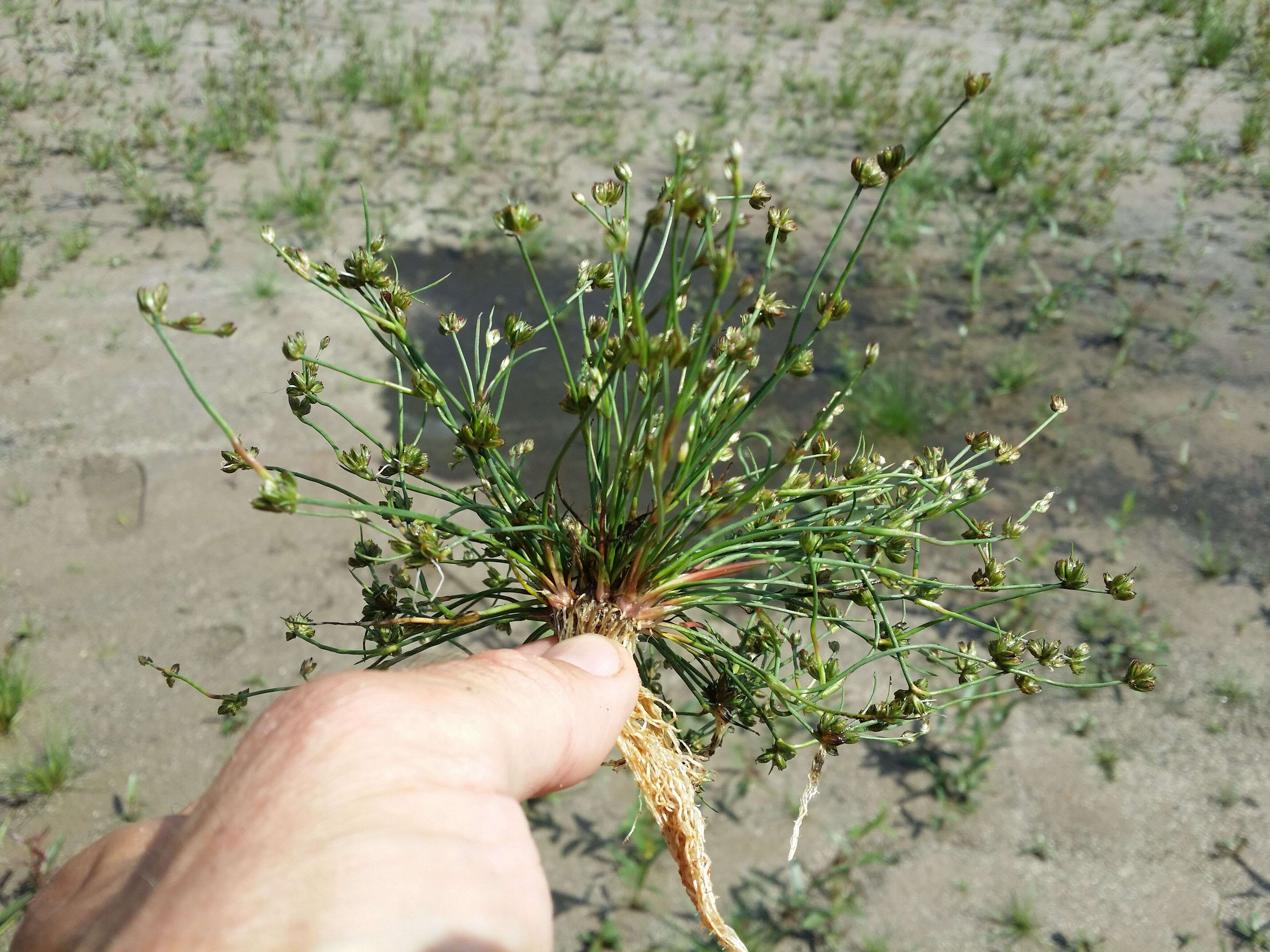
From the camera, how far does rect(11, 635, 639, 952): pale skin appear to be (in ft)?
2.77

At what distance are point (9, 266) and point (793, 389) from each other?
146 inches

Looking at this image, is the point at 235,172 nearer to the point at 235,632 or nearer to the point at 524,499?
the point at 235,632

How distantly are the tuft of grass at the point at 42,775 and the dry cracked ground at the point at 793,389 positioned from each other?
0.4 inches

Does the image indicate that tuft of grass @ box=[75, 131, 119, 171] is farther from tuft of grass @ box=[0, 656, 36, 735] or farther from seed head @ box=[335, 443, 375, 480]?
seed head @ box=[335, 443, 375, 480]

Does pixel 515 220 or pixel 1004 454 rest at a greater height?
pixel 515 220

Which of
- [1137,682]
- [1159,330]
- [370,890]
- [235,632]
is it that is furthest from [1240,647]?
[235,632]

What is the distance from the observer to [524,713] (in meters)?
1.17

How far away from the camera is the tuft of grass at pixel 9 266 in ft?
13.7

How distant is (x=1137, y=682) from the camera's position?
4.07ft

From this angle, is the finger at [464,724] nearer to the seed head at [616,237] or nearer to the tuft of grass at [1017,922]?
the seed head at [616,237]

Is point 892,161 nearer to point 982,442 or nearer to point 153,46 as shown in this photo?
point 982,442

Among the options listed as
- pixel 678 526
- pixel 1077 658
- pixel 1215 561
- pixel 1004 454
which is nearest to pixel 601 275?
pixel 678 526

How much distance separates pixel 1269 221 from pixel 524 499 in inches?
197

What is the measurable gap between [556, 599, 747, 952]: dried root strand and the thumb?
0.13 ft
